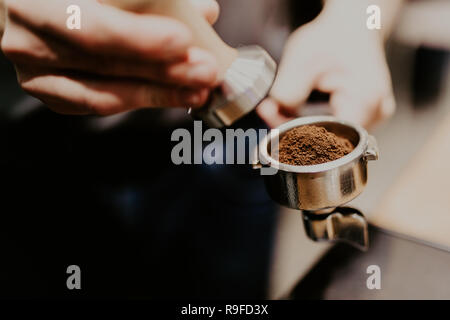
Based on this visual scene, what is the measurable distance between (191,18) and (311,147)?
0.66 feet

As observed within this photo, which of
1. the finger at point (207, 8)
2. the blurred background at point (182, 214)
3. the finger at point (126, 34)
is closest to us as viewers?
the finger at point (126, 34)

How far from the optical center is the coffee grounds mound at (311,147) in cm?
52

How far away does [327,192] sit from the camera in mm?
495

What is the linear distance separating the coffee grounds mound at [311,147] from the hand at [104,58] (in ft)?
0.41

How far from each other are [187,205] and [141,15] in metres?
0.57

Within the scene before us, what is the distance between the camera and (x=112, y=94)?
50 cm

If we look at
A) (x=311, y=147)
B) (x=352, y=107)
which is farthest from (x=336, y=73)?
(x=311, y=147)

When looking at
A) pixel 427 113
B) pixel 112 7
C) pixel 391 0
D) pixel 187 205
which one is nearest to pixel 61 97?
pixel 112 7

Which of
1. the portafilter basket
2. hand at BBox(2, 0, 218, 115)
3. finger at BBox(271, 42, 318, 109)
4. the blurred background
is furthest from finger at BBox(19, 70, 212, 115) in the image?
the blurred background

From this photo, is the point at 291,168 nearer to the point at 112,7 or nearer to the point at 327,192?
the point at 327,192

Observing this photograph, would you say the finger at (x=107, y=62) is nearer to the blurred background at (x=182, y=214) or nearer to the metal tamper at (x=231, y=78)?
the metal tamper at (x=231, y=78)

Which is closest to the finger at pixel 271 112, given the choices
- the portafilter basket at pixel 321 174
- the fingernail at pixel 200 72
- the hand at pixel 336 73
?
the hand at pixel 336 73

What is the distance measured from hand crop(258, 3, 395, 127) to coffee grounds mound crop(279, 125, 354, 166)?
0.16m
